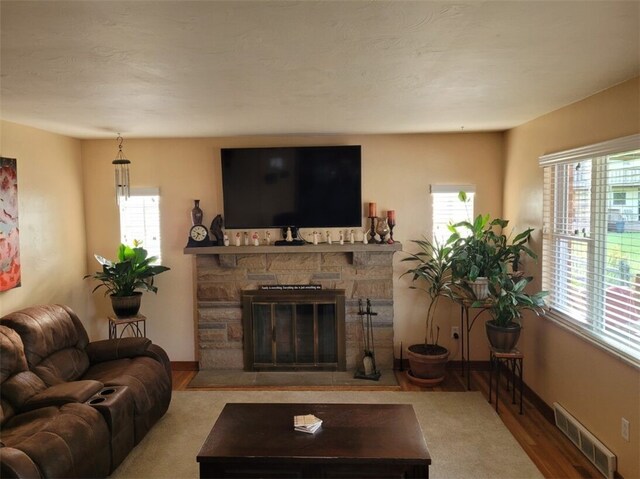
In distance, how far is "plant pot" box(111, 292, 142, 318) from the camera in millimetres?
4418

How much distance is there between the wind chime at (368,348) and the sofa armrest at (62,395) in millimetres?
2444

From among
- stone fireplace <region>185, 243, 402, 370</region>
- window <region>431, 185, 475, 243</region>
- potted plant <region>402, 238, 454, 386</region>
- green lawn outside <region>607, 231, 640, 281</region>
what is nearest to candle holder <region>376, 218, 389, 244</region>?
stone fireplace <region>185, 243, 402, 370</region>

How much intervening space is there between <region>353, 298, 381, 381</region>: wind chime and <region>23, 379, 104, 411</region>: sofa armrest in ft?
8.02

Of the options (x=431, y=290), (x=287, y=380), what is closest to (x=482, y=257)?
(x=431, y=290)

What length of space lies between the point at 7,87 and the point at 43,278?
209cm

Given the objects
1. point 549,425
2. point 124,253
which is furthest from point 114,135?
point 549,425

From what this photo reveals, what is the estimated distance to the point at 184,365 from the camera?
4.95m

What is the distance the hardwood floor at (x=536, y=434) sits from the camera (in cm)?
292

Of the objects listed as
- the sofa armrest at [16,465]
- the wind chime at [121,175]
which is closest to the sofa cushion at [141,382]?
the sofa armrest at [16,465]

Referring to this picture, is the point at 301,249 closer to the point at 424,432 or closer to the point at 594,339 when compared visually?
the point at 424,432

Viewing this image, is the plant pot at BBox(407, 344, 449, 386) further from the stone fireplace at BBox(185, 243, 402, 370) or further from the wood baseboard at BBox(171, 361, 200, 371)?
the wood baseboard at BBox(171, 361, 200, 371)

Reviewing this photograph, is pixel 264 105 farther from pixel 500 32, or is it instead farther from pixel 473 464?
pixel 473 464

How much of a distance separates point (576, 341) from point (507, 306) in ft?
1.86

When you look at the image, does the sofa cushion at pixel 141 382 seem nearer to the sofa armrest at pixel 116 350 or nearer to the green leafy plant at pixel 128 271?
the sofa armrest at pixel 116 350
